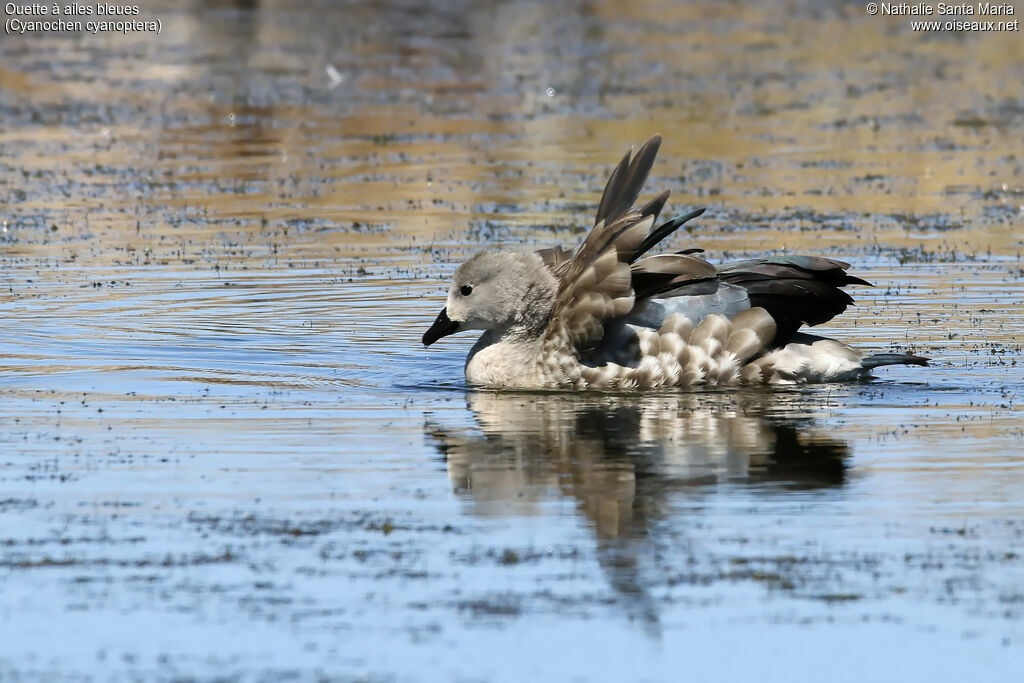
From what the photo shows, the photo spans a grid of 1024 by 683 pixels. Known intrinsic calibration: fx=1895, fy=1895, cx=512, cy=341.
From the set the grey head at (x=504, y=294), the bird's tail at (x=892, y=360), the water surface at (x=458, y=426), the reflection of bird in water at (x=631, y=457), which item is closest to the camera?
→ the water surface at (x=458, y=426)

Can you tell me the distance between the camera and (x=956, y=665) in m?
6.48

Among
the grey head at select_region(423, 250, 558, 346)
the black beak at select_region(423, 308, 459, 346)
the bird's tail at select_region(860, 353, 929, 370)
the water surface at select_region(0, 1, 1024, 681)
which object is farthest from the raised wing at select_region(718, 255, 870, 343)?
the black beak at select_region(423, 308, 459, 346)

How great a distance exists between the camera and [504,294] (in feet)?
39.1

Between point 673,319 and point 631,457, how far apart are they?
2064mm

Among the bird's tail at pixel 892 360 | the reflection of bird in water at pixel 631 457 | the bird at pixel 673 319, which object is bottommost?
the reflection of bird in water at pixel 631 457

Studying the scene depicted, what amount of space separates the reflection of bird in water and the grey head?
0.55m

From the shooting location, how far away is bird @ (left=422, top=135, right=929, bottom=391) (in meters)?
11.3

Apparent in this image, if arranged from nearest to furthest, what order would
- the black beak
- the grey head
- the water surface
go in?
the water surface → the grey head → the black beak

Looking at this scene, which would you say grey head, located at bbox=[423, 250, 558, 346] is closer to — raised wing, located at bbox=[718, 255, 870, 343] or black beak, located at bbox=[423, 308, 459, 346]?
black beak, located at bbox=[423, 308, 459, 346]

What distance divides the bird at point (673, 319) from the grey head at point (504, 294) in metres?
0.27

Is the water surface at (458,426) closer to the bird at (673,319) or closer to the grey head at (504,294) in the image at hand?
the bird at (673,319)

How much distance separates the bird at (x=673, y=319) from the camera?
11.3 m

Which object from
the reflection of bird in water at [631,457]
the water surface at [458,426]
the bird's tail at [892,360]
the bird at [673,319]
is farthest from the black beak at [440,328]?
the bird's tail at [892,360]

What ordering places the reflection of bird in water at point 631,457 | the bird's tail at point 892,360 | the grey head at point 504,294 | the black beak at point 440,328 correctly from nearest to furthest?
the reflection of bird in water at point 631,457 → the bird's tail at point 892,360 → the grey head at point 504,294 → the black beak at point 440,328
